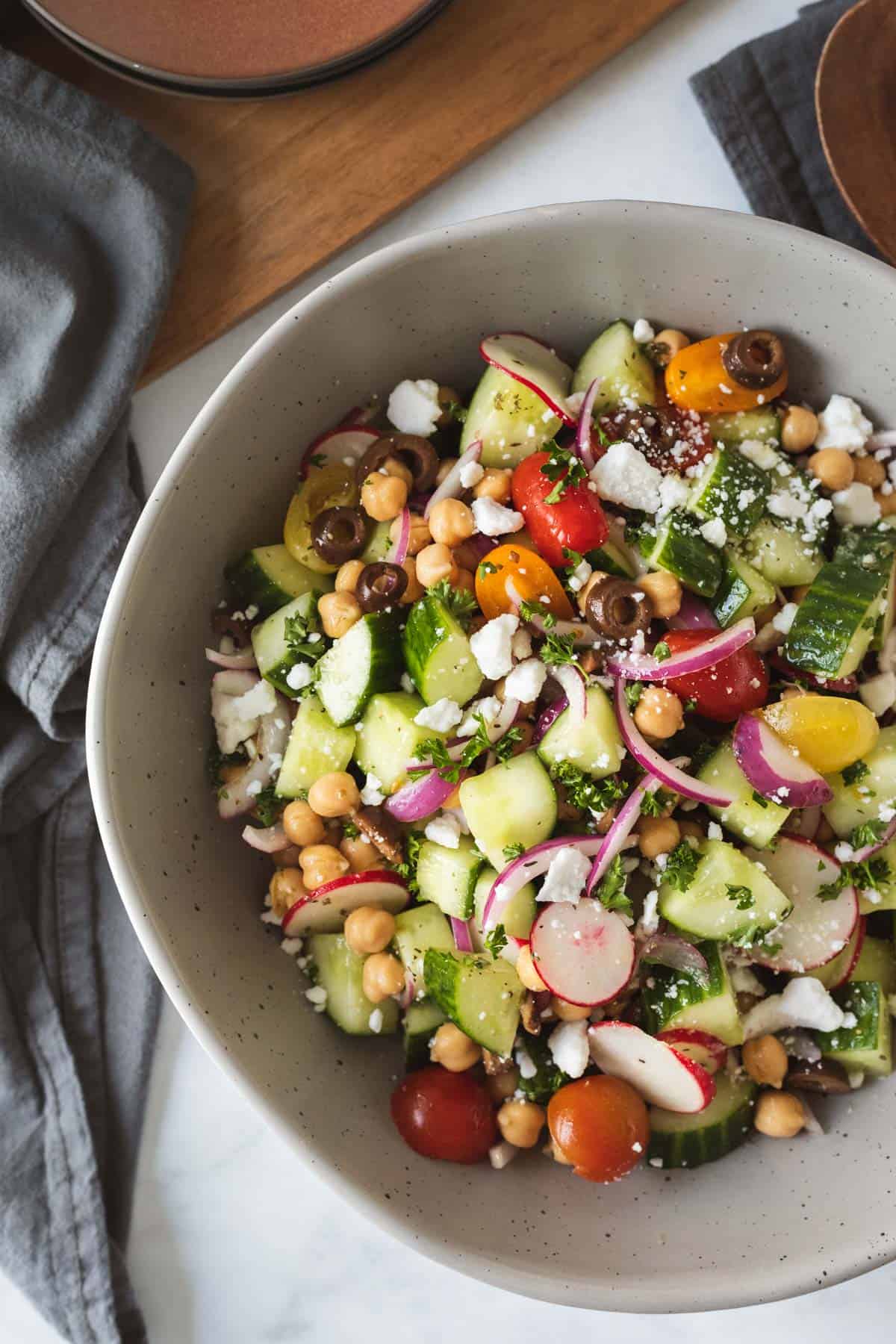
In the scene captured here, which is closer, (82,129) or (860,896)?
(860,896)

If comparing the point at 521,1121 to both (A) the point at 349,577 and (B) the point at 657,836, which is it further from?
(A) the point at 349,577

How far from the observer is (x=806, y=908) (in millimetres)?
2170

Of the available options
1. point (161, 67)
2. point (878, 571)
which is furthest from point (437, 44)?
point (878, 571)

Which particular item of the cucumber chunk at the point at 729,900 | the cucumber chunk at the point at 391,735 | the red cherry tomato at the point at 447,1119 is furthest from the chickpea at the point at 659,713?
the red cherry tomato at the point at 447,1119

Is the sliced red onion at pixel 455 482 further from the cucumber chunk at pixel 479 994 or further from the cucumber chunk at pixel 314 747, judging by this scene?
the cucumber chunk at pixel 479 994

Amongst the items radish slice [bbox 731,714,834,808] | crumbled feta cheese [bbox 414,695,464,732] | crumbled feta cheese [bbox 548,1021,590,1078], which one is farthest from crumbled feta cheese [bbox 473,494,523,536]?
crumbled feta cheese [bbox 548,1021,590,1078]

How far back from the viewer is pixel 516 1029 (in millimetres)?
2254

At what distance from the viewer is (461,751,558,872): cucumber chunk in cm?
208

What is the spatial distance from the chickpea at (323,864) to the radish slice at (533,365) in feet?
3.09

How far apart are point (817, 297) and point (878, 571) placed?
1.77 ft

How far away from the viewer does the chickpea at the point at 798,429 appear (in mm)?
2307

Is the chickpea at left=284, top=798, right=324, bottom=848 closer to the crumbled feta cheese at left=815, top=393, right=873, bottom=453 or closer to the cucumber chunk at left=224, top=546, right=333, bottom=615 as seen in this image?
the cucumber chunk at left=224, top=546, right=333, bottom=615

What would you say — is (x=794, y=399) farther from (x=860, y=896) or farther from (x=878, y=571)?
(x=860, y=896)

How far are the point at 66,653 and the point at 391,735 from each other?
837 millimetres
